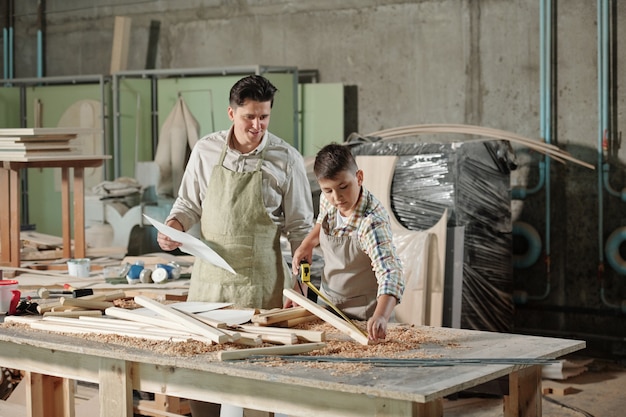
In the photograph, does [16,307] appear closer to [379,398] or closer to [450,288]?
[379,398]

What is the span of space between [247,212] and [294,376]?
1367mm

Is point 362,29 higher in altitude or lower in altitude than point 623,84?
higher

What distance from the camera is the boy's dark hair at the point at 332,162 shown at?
3236mm

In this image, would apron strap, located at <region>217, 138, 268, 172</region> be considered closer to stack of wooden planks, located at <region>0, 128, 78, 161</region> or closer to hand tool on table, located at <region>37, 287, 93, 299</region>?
hand tool on table, located at <region>37, 287, 93, 299</region>

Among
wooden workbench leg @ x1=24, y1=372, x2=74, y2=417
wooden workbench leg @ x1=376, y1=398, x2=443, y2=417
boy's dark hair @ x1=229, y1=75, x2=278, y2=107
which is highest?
boy's dark hair @ x1=229, y1=75, x2=278, y2=107

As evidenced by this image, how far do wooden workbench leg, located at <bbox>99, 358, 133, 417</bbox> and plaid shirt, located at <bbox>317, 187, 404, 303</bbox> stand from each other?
87 cm

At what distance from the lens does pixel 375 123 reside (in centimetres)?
755

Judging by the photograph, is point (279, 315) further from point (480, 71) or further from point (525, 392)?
point (480, 71)

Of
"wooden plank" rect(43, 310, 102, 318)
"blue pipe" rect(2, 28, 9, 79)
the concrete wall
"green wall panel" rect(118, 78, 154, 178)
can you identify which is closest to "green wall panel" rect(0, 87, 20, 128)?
"blue pipe" rect(2, 28, 9, 79)

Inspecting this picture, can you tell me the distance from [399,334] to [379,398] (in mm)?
687

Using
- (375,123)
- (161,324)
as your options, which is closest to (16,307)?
(161,324)

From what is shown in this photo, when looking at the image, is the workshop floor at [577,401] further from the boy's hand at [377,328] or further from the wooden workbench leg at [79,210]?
the boy's hand at [377,328]

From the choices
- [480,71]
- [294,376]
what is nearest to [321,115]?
[480,71]

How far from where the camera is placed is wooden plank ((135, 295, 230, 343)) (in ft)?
9.77
